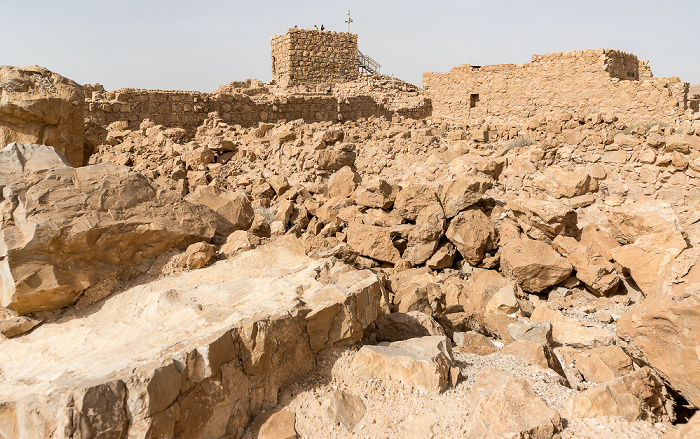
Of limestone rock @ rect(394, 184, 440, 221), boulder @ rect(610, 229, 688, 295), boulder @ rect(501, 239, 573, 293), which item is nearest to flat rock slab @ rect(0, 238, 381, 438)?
boulder @ rect(501, 239, 573, 293)

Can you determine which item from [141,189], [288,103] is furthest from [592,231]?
[288,103]

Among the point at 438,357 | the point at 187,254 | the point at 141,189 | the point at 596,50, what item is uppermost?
the point at 596,50

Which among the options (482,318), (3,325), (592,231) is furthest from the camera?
(592,231)

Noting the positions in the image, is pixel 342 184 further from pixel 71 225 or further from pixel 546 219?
pixel 71 225

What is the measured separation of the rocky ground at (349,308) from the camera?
255cm

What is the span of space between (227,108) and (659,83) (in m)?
11.1

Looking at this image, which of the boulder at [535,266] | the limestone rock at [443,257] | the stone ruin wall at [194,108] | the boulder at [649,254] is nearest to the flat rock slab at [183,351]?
the limestone rock at [443,257]

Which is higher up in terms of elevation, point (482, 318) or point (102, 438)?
point (102, 438)

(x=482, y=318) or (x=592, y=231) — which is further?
(x=592, y=231)

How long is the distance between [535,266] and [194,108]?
27.6 ft

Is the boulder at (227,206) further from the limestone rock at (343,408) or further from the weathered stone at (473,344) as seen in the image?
the limestone rock at (343,408)

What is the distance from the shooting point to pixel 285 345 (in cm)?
298

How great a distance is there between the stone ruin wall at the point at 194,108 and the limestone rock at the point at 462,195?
634cm

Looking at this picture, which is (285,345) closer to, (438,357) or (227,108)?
(438,357)
